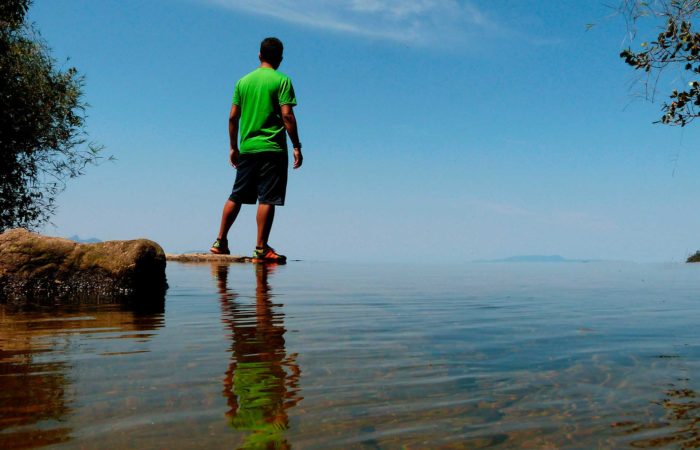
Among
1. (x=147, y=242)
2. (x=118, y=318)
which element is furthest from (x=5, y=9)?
(x=118, y=318)

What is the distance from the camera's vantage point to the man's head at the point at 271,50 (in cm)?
1034

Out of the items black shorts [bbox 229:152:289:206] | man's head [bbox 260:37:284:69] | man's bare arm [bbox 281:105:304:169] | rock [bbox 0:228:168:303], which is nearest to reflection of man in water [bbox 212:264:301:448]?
rock [bbox 0:228:168:303]

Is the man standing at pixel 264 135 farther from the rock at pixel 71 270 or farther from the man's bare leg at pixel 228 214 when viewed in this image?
the rock at pixel 71 270

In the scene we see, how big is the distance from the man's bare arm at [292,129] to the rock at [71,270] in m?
3.78

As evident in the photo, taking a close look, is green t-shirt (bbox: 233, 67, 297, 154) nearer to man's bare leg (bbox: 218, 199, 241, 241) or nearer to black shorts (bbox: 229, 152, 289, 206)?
black shorts (bbox: 229, 152, 289, 206)

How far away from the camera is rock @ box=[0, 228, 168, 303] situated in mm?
6762

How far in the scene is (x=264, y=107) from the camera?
10.0 m

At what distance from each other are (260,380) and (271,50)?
29.4 ft

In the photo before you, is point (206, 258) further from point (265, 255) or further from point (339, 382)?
point (339, 382)

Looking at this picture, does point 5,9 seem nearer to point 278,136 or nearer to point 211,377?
point 278,136

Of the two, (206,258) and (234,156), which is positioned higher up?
(234,156)

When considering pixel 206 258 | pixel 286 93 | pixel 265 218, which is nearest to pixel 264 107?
pixel 286 93

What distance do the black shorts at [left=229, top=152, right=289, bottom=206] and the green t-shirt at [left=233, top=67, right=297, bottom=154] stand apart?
0.15 metres

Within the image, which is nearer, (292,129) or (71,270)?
(71,270)
